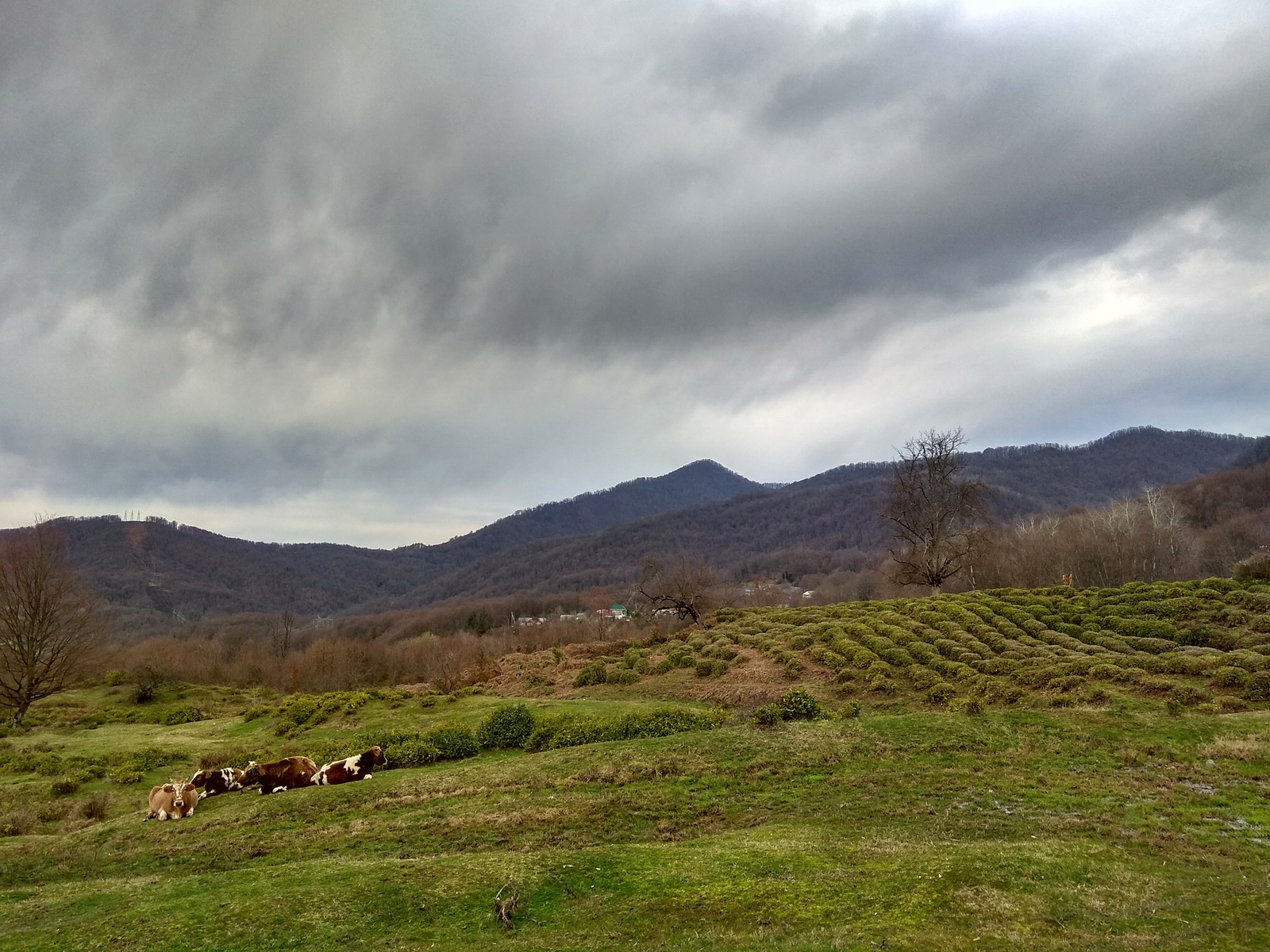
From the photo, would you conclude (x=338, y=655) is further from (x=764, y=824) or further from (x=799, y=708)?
(x=764, y=824)

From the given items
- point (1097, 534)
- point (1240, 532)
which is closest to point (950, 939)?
point (1097, 534)

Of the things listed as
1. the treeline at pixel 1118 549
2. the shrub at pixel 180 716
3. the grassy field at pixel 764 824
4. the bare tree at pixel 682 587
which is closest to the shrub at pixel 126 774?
the grassy field at pixel 764 824

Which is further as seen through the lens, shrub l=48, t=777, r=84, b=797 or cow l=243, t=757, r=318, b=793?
shrub l=48, t=777, r=84, b=797

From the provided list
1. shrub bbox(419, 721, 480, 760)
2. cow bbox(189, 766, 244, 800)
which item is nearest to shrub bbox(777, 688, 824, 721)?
shrub bbox(419, 721, 480, 760)

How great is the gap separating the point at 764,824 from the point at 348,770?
41.8 ft

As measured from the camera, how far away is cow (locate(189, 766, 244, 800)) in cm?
1855

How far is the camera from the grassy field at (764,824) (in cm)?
826

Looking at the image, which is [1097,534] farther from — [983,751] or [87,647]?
[87,647]

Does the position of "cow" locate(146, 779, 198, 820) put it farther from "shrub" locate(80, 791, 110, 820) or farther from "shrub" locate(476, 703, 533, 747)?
"shrub" locate(476, 703, 533, 747)

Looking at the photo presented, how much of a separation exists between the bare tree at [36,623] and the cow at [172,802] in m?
25.0

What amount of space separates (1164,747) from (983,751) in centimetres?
381

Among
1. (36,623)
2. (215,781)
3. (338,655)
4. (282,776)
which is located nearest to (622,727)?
(282,776)

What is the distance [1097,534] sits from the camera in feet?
208

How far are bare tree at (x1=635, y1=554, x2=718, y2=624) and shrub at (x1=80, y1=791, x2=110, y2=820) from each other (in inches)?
1154
